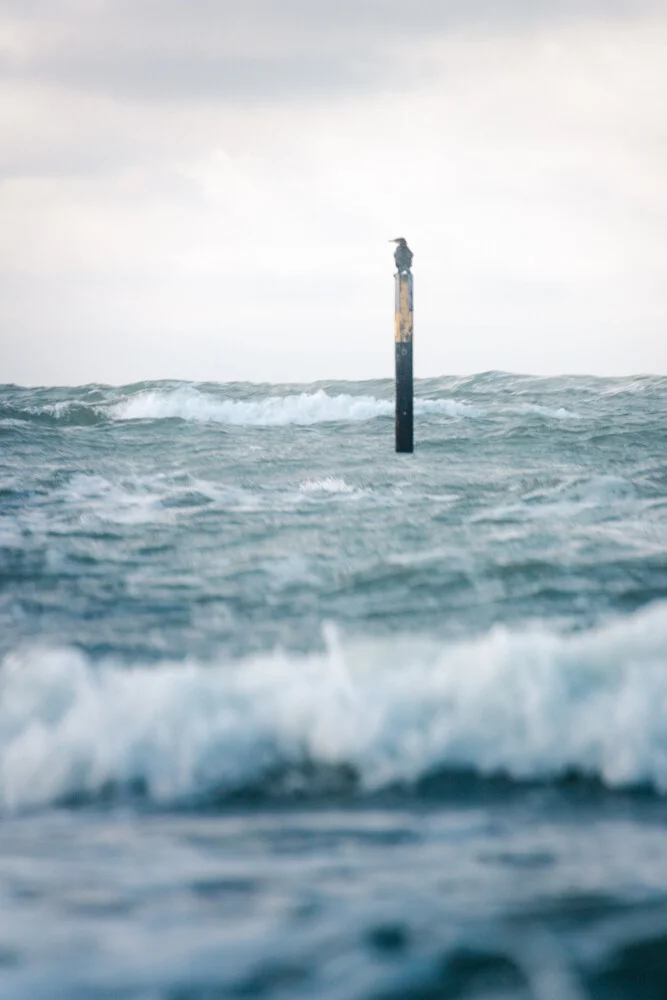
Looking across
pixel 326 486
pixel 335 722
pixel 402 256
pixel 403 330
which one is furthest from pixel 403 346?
pixel 335 722

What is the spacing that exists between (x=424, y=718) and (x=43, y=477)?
793cm

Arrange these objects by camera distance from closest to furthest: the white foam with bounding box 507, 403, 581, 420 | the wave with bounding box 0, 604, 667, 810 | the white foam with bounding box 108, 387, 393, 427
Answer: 1. the wave with bounding box 0, 604, 667, 810
2. the white foam with bounding box 507, 403, 581, 420
3. the white foam with bounding box 108, 387, 393, 427

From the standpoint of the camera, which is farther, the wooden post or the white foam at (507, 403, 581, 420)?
the white foam at (507, 403, 581, 420)

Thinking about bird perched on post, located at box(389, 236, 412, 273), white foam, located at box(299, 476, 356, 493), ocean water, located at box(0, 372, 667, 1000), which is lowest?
ocean water, located at box(0, 372, 667, 1000)

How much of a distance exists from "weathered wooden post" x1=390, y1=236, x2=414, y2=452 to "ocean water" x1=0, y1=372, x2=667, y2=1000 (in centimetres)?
353

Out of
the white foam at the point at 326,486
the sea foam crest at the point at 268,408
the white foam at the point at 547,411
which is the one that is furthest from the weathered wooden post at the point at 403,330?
the sea foam crest at the point at 268,408

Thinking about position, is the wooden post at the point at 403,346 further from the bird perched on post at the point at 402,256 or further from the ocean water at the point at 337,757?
the ocean water at the point at 337,757

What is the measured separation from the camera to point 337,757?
3.07 metres

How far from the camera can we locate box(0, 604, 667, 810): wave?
2959mm

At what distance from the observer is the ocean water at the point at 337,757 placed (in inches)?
77.4

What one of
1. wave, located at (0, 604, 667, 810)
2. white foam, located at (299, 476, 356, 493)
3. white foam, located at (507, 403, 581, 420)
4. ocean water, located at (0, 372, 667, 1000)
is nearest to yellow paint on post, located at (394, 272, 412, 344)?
white foam, located at (299, 476, 356, 493)

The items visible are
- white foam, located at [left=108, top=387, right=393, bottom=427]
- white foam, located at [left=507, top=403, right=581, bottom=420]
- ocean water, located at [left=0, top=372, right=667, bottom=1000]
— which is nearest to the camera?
ocean water, located at [left=0, top=372, right=667, bottom=1000]

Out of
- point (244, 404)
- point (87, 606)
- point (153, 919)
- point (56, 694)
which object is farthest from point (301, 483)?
point (244, 404)

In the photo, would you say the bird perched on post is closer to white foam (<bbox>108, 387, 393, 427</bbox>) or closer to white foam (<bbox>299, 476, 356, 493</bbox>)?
white foam (<bbox>299, 476, 356, 493</bbox>)
